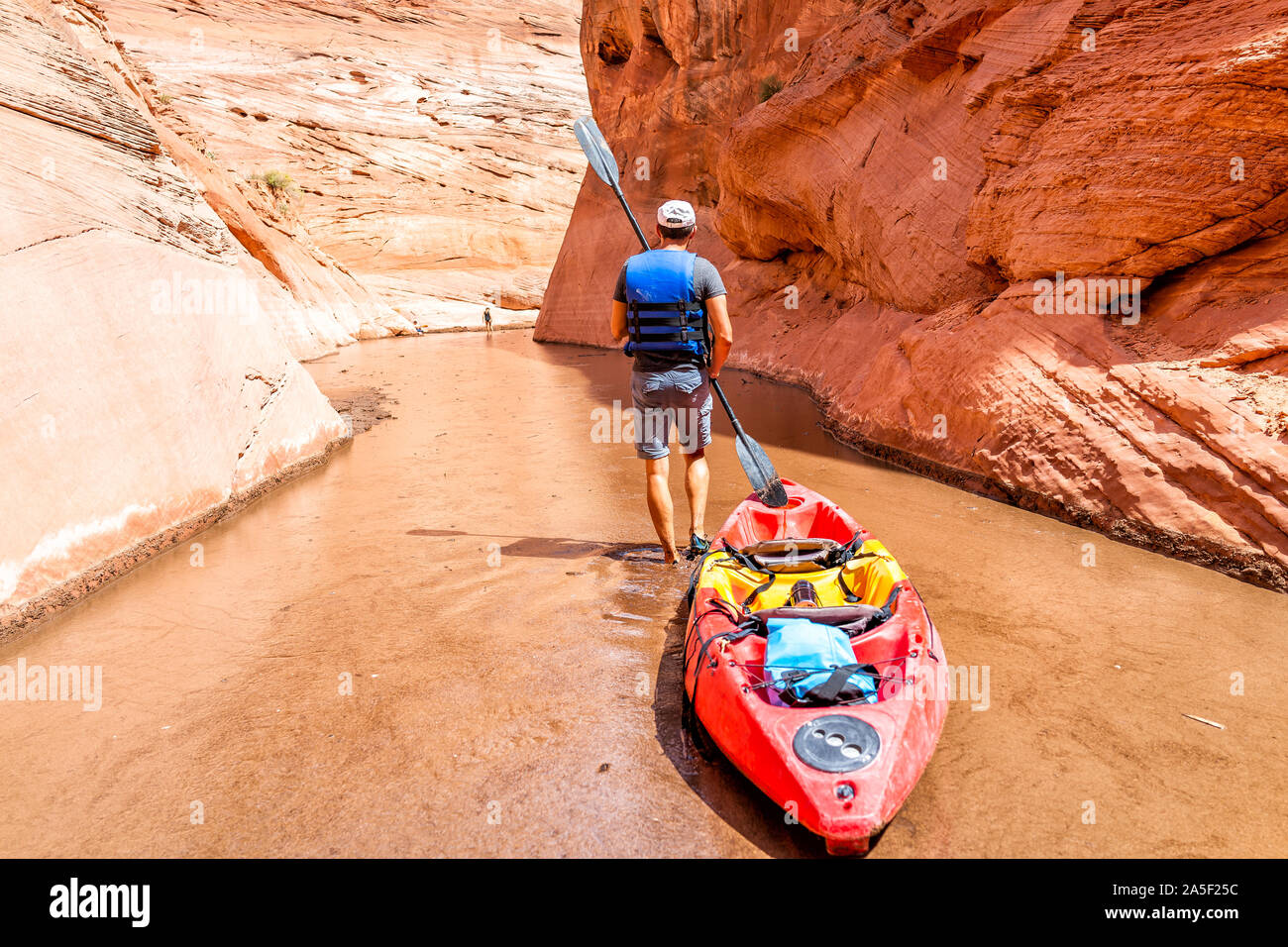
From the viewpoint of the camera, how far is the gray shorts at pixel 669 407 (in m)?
3.93

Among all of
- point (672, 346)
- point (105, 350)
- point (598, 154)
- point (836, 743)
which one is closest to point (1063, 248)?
point (672, 346)

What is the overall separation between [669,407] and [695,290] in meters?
0.59

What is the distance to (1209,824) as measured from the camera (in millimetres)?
2039

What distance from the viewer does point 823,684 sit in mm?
2221

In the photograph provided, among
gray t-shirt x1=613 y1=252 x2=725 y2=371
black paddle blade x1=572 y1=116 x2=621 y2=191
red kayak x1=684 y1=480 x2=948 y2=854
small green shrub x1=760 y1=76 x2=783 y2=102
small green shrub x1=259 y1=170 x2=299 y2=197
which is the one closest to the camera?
red kayak x1=684 y1=480 x2=948 y2=854

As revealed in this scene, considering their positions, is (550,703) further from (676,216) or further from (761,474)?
(676,216)

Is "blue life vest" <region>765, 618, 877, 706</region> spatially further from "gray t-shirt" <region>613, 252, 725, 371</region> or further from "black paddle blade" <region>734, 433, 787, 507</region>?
"gray t-shirt" <region>613, 252, 725, 371</region>

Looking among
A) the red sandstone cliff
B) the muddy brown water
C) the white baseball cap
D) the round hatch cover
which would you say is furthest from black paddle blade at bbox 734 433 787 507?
the round hatch cover

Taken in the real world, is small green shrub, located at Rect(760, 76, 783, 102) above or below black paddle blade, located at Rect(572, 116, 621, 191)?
above

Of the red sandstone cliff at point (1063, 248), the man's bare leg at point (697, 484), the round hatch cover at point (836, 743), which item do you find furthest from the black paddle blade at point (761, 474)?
the round hatch cover at point (836, 743)

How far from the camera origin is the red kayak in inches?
77.0

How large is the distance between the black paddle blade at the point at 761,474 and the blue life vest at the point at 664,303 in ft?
2.29
